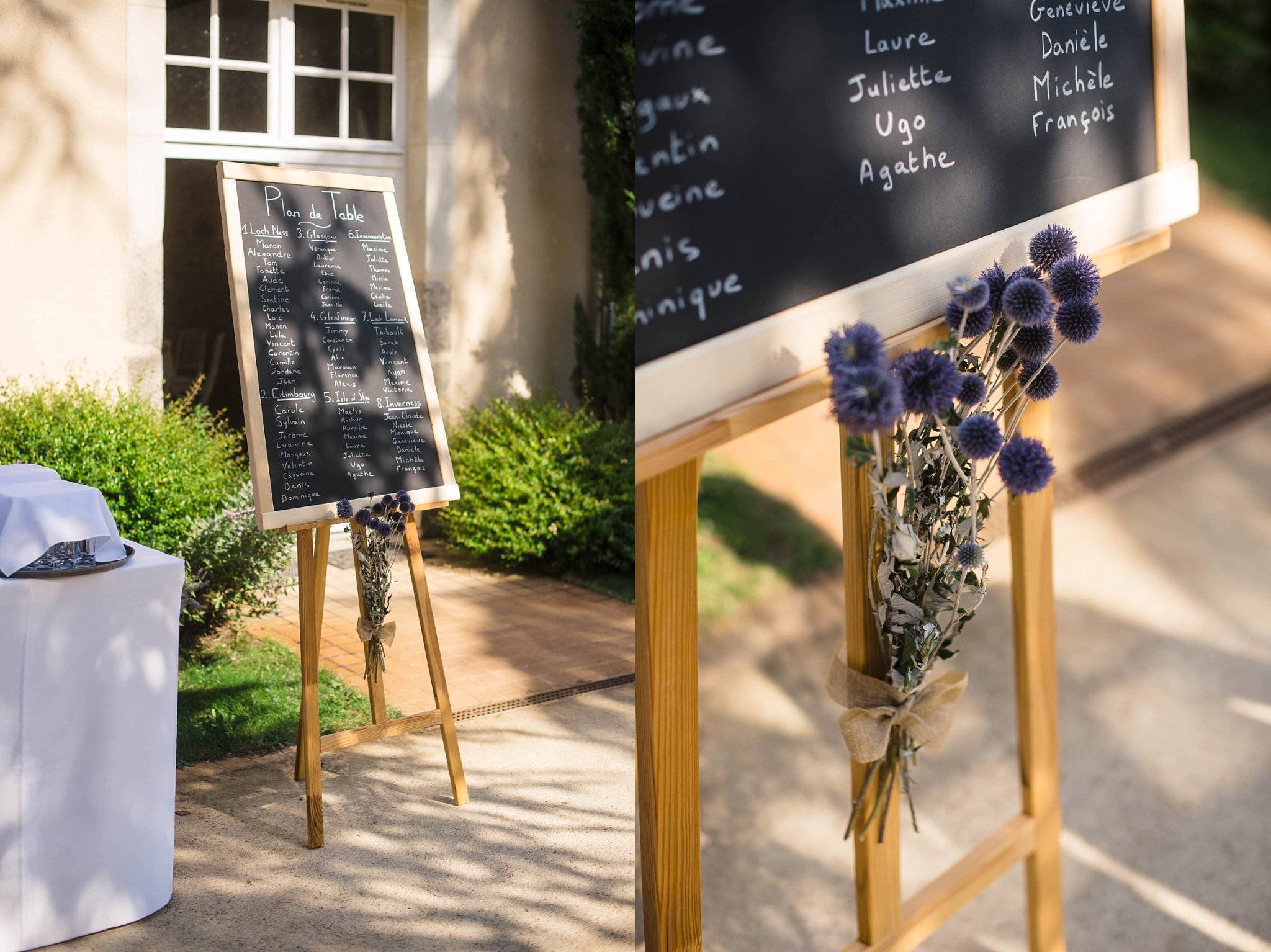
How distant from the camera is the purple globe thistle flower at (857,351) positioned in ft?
4.13

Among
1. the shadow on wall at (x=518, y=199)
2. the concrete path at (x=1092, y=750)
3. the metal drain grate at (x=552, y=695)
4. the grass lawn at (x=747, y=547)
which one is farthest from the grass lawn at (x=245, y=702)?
the grass lawn at (x=747, y=547)

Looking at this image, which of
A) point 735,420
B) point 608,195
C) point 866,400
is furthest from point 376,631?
point 866,400

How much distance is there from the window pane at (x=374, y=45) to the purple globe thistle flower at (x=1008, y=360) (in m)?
1.16

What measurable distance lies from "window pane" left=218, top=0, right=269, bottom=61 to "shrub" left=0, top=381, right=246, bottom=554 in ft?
1.88

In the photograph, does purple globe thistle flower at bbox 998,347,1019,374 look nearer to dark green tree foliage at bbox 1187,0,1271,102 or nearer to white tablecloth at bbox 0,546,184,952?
white tablecloth at bbox 0,546,184,952

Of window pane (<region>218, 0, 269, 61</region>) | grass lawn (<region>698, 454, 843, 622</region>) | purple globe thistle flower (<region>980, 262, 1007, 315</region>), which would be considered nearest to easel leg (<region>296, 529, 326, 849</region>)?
window pane (<region>218, 0, 269, 61</region>)

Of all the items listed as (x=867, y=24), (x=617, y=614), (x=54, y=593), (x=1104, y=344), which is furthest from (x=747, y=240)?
(x=1104, y=344)

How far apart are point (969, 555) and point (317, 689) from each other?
1.19 metres

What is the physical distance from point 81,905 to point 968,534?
57.0 inches

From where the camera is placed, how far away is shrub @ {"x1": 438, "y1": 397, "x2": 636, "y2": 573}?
7.02 feet

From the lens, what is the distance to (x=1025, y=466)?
4.55ft

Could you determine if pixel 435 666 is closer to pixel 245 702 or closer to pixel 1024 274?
pixel 245 702

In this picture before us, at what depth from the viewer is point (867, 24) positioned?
4.50 ft

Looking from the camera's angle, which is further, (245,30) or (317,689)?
(317,689)
